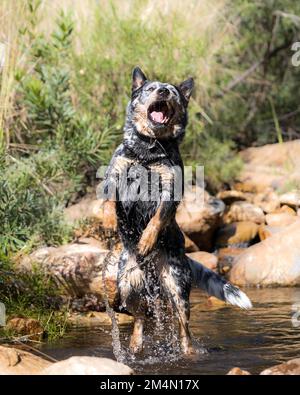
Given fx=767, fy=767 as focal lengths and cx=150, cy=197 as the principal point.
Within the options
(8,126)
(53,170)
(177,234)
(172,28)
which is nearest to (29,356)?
(177,234)

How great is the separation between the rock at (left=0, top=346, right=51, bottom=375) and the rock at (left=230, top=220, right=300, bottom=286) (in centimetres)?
446

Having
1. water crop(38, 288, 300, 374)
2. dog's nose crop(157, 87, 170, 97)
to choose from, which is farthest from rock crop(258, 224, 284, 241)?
dog's nose crop(157, 87, 170, 97)

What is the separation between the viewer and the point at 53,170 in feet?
26.6

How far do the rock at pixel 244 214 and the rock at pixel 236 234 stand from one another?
1.26 feet

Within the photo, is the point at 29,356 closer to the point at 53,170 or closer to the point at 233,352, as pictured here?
the point at 233,352

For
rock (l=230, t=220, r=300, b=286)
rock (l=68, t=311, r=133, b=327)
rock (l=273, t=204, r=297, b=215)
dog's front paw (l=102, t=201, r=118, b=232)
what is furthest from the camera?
rock (l=273, t=204, r=297, b=215)

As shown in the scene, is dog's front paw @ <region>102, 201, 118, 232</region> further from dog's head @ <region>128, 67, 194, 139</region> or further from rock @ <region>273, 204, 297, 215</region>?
rock @ <region>273, 204, 297, 215</region>

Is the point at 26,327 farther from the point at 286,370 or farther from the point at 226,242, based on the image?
the point at 226,242

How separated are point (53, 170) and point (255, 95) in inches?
271

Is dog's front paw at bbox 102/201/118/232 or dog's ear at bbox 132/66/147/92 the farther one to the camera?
dog's ear at bbox 132/66/147/92

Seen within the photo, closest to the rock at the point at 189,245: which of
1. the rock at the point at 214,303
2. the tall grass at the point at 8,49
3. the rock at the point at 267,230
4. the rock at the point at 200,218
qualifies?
the rock at the point at 200,218

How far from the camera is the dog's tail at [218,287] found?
5.94 meters

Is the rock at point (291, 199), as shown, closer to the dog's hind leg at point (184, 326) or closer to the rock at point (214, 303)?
the rock at point (214, 303)

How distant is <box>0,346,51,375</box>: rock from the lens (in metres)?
4.57
